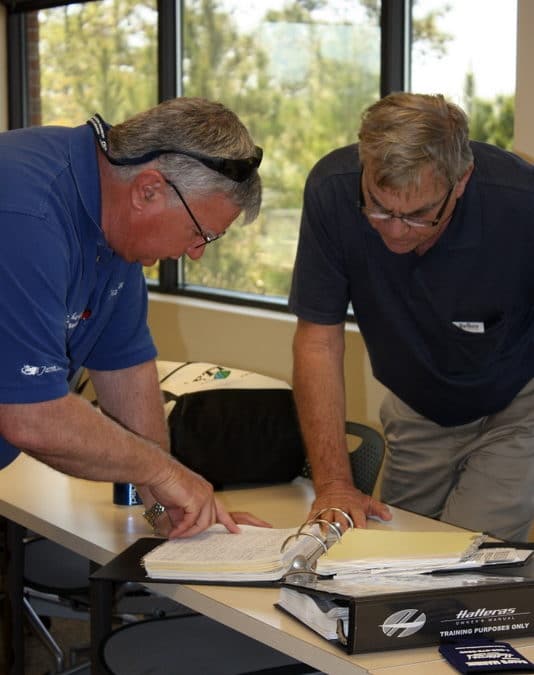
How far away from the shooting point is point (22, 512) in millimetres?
2572

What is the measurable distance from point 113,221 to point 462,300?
910 millimetres

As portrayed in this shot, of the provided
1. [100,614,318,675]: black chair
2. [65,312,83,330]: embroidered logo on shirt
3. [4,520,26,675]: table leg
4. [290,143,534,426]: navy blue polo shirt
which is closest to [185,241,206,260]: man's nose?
[65,312,83,330]: embroidered logo on shirt

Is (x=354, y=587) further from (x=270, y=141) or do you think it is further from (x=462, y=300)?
(x=270, y=141)

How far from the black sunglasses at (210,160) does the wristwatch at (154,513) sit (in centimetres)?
76

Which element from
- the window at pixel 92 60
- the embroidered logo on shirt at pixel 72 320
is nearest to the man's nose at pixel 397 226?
the embroidered logo on shirt at pixel 72 320

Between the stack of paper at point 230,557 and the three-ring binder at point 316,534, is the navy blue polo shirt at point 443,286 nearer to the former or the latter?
the three-ring binder at point 316,534

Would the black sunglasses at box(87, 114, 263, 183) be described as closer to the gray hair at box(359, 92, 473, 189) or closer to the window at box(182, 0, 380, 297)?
the gray hair at box(359, 92, 473, 189)

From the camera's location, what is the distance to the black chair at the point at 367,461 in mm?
2850

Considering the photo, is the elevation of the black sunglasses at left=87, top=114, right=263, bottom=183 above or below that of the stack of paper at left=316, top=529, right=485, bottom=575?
above

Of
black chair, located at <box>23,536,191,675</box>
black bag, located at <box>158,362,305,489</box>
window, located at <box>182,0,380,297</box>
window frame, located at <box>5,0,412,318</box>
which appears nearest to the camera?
black bag, located at <box>158,362,305,489</box>

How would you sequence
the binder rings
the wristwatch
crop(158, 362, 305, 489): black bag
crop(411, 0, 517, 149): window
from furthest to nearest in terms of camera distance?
1. crop(411, 0, 517, 149): window
2. crop(158, 362, 305, 489): black bag
3. the wristwatch
4. the binder rings

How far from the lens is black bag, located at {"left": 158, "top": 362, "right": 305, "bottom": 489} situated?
109 inches

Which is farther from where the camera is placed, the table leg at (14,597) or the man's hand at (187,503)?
the table leg at (14,597)

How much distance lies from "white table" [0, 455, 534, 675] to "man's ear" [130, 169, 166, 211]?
2.34 feet
